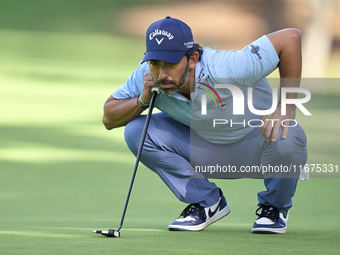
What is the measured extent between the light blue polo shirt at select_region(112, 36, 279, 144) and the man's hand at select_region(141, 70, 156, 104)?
0.07 meters

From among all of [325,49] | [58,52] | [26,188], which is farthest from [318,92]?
[26,188]

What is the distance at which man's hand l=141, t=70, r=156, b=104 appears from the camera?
2.37m

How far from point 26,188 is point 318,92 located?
141 inches

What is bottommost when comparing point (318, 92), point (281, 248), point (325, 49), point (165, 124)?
point (281, 248)

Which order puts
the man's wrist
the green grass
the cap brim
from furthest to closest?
the man's wrist < the cap brim < the green grass

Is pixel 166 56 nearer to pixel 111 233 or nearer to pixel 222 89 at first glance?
pixel 222 89

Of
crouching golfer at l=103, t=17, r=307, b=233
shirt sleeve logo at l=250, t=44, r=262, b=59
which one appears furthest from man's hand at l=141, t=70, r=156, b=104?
shirt sleeve logo at l=250, t=44, r=262, b=59

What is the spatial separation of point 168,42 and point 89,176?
1.76 m

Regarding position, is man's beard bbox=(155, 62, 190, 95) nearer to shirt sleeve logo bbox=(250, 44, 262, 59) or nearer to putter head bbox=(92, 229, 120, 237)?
→ shirt sleeve logo bbox=(250, 44, 262, 59)

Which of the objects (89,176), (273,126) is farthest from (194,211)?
(89,176)

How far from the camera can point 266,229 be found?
2.36 m

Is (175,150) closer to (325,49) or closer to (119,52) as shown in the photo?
(119,52)

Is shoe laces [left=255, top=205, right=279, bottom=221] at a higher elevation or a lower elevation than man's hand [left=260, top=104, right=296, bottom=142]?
lower

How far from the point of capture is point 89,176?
3871 millimetres
